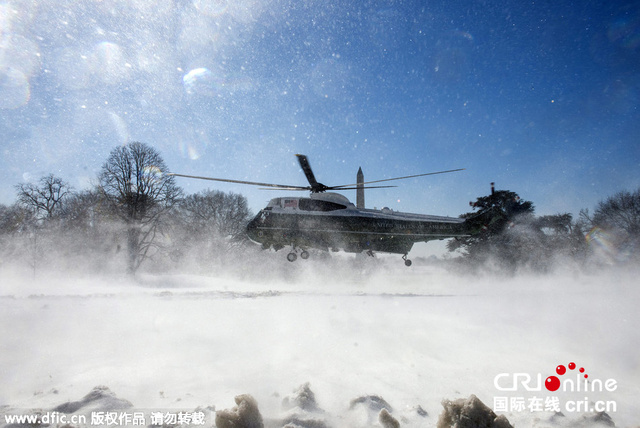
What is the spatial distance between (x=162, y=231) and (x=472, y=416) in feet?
87.0

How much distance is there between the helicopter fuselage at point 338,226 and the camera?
13055 mm

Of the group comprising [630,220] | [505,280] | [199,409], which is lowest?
[505,280]

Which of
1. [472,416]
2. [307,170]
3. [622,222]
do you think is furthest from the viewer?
[622,222]

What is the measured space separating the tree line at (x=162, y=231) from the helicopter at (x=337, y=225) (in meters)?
7.31

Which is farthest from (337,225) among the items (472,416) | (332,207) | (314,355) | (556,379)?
(472,416)

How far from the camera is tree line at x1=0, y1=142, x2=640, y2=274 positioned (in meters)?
21.0

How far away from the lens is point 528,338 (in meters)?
8.19

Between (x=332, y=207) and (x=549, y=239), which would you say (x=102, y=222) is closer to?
(x=332, y=207)

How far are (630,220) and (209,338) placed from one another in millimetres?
29251

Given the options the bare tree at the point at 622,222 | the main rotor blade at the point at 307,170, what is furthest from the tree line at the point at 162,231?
the main rotor blade at the point at 307,170

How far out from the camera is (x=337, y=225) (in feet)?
43.3

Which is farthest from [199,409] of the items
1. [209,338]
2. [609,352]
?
[609,352]

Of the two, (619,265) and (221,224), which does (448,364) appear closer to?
(619,265)

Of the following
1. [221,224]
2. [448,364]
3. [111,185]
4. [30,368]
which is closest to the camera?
[30,368]
